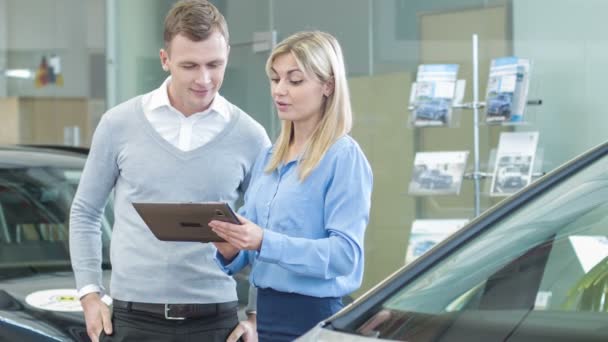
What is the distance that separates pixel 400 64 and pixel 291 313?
15.0 feet

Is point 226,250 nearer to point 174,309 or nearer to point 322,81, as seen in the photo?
point 174,309

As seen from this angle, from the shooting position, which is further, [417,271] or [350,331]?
[417,271]

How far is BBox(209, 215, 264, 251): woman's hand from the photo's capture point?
2.82 meters

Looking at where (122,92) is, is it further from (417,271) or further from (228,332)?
(417,271)

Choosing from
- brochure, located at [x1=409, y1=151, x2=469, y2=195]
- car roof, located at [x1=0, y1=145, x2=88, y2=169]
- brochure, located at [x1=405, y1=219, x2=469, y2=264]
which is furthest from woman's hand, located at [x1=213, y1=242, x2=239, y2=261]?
brochure, located at [x1=405, y1=219, x2=469, y2=264]

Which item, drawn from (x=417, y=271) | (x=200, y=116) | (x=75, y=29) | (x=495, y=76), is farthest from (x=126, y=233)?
(x=75, y=29)

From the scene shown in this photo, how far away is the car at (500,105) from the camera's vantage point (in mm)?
6207

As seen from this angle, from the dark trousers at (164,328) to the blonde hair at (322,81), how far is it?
49 cm

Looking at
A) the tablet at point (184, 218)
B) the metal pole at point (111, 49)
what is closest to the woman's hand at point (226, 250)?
the tablet at point (184, 218)

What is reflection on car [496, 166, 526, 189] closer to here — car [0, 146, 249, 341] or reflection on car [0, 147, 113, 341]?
car [0, 146, 249, 341]

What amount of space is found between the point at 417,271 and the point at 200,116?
3.30ft

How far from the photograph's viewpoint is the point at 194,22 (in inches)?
125

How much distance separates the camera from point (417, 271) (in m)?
2.58

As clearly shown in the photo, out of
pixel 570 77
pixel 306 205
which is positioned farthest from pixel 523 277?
pixel 570 77
